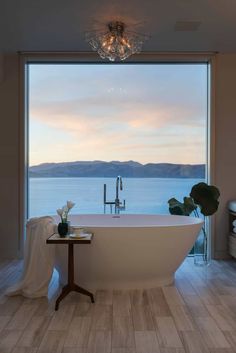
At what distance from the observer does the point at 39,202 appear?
5410 mm

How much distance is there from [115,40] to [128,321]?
2812mm

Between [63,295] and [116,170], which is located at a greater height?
[116,170]

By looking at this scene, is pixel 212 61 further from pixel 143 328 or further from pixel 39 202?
pixel 143 328

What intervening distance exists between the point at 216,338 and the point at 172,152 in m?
3.08

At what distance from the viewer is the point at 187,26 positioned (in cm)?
419

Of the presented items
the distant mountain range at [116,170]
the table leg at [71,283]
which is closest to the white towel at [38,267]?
the table leg at [71,283]

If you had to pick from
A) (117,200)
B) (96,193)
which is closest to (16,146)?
(96,193)

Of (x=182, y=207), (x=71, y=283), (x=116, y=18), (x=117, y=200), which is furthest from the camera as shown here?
(x=117, y=200)

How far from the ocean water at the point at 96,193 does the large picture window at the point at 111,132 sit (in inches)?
0.6

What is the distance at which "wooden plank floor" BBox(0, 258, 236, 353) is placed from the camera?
261 cm

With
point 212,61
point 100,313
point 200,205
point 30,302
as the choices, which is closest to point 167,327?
point 100,313

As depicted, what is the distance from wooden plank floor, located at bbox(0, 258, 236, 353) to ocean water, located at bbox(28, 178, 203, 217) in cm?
145

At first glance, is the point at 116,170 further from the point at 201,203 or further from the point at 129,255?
the point at 129,255

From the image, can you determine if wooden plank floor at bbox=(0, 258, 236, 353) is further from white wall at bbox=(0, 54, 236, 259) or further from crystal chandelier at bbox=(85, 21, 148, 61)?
crystal chandelier at bbox=(85, 21, 148, 61)
